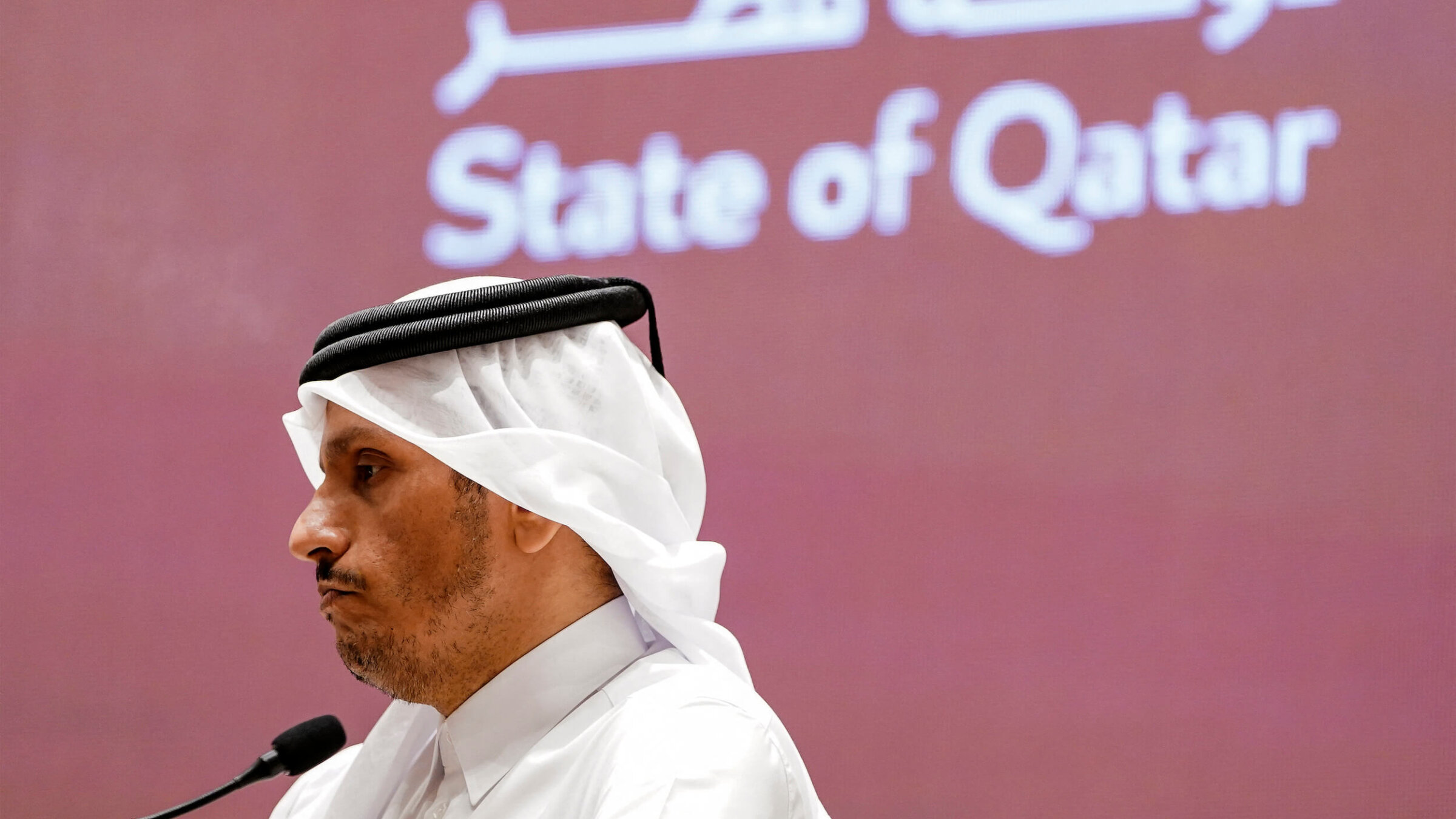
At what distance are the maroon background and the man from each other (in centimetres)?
103

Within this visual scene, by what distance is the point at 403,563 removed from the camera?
145 cm

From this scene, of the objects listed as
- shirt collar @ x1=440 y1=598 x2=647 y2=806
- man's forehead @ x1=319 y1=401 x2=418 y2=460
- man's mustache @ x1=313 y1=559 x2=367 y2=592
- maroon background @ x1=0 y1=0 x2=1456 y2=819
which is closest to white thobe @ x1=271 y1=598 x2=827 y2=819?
shirt collar @ x1=440 y1=598 x2=647 y2=806

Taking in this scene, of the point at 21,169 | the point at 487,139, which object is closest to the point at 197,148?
the point at 21,169

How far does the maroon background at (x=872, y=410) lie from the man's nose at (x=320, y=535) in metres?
1.20

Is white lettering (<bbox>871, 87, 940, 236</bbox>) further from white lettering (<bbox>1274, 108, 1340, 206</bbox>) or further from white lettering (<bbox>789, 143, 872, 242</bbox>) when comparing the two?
white lettering (<bbox>1274, 108, 1340, 206</bbox>)

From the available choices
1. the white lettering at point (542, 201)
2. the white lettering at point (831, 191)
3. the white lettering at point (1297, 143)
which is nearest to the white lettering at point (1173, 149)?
the white lettering at point (1297, 143)

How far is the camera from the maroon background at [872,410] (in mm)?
2326

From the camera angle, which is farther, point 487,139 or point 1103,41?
point 487,139

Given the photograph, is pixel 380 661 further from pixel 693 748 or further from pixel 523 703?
pixel 693 748

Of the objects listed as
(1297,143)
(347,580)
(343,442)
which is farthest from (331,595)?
(1297,143)

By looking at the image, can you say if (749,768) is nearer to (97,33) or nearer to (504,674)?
(504,674)

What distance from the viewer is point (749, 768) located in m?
1.25

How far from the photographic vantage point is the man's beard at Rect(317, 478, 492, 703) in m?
1.46

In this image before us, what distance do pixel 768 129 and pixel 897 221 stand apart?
0.31 metres
